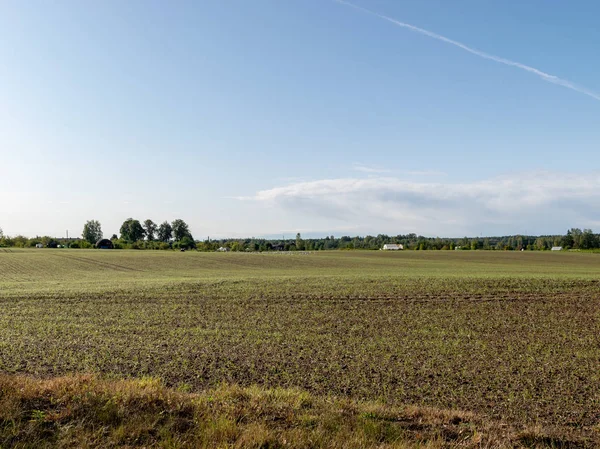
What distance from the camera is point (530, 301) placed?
961 inches

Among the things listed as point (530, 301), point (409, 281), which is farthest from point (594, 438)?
point (409, 281)

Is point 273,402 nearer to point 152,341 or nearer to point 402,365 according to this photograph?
point 402,365

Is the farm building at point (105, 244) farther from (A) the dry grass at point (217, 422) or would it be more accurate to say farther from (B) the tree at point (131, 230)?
(A) the dry grass at point (217, 422)

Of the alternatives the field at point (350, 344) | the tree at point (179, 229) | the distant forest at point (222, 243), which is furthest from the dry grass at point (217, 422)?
the tree at point (179, 229)

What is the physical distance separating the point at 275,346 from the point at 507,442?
8465 mm

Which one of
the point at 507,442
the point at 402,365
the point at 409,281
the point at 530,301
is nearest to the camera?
the point at 507,442

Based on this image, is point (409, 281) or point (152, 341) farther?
point (409, 281)

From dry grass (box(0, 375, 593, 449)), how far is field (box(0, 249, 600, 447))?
1.13 metres

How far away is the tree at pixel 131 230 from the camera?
622 ft

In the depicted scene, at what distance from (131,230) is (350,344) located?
18780 centimetres

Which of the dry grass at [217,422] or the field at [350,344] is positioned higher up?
the dry grass at [217,422]

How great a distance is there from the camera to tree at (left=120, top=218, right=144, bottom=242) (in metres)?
190

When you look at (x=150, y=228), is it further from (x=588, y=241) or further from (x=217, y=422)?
(x=217, y=422)

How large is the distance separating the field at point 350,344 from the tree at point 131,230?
561 ft
